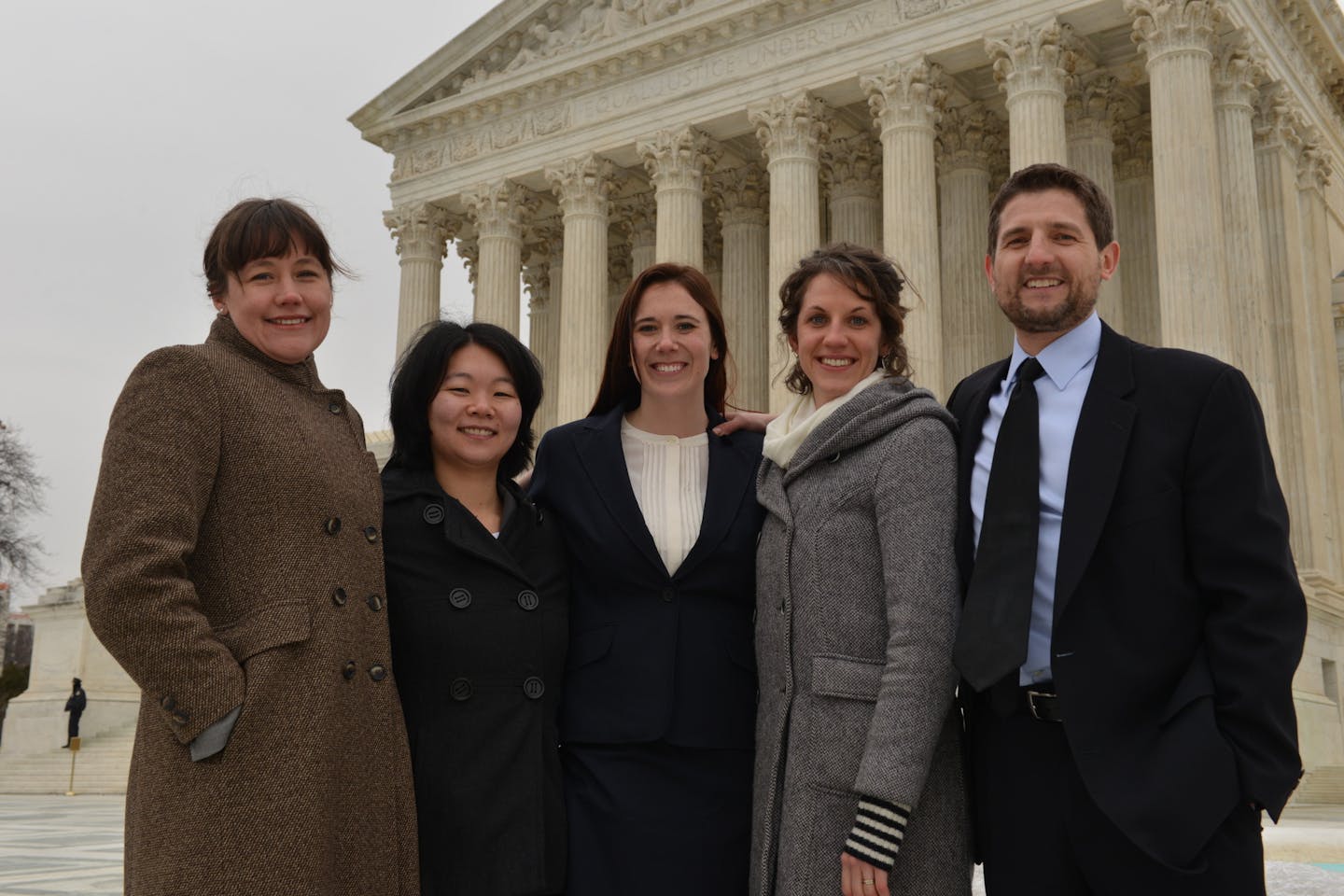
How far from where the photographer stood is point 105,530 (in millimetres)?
3604

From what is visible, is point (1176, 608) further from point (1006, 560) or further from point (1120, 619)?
point (1006, 560)

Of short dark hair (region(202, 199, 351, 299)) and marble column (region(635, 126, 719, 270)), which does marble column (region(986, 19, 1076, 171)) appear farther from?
short dark hair (region(202, 199, 351, 299))

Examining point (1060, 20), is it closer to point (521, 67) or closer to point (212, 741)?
point (521, 67)

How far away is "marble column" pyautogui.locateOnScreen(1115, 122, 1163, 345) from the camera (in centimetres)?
2917

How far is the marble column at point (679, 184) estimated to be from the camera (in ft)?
98.8

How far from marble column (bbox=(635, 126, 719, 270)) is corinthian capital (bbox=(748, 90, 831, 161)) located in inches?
92.7

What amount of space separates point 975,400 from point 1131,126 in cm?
2806

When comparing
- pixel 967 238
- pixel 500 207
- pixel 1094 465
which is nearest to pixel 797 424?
pixel 1094 465

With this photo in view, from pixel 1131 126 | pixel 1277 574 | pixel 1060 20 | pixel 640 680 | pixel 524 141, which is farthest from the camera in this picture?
pixel 524 141

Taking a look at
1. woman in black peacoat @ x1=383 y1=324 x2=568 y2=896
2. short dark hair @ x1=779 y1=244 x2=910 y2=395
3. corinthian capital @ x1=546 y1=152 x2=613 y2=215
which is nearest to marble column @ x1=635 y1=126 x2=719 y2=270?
corinthian capital @ x1=546 y1=152 x2=613 y2=215

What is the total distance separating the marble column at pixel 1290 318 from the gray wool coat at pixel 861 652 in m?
22.1

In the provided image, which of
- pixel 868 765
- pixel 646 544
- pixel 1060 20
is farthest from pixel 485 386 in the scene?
pixel 1060 20

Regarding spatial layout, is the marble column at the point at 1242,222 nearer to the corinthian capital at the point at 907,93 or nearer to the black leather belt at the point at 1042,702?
the corinthian capital at the point at 907,93

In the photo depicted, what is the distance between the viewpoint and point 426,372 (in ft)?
15.4
